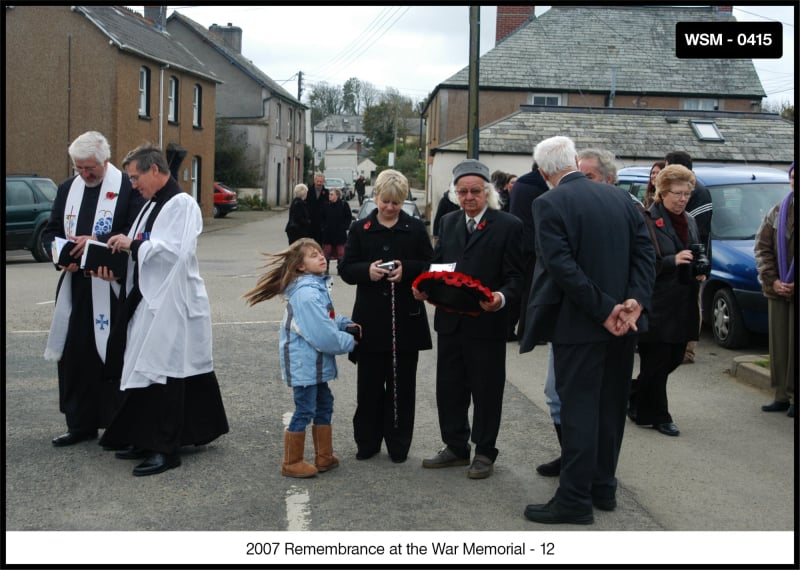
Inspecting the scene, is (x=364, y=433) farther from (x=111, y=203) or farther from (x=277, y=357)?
(x=277, y=357)

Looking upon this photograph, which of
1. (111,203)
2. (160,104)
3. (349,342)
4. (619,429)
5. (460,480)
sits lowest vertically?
(460,480)

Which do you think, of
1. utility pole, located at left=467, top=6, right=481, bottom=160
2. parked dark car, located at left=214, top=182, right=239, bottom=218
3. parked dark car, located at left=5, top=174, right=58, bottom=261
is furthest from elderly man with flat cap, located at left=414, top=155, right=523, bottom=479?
parked dark car, located at left=214, top=182, right=239, bottom=218

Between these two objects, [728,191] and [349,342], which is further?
[728,191]

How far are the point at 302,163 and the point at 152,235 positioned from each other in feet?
194

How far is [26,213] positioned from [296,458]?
54.3 ft

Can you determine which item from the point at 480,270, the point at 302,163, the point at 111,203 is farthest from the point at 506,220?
the point at 302,163

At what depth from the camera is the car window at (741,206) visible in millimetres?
10617

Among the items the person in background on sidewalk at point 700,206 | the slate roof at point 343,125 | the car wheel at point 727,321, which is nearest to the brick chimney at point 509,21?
the car wheel at point 727,321

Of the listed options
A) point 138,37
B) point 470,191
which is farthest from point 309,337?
point 138,37

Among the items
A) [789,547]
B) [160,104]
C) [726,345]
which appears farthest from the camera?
[160,104]

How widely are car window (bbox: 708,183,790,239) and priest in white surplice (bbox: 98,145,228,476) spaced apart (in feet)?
22.9

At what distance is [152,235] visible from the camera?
5.70m

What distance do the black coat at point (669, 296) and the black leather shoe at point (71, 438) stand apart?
4195 millimetres

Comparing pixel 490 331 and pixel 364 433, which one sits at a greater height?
pixel 490 331
